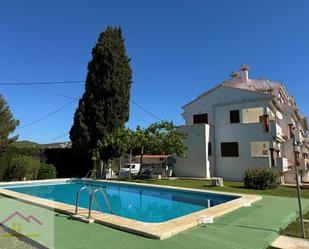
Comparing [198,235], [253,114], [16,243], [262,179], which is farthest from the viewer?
[253,114]

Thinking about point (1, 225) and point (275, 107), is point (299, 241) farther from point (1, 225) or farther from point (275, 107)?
point (275, 107)

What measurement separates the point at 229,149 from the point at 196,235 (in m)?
20.5

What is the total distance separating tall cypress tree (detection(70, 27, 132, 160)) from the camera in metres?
24.7

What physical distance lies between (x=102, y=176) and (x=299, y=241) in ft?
71.0

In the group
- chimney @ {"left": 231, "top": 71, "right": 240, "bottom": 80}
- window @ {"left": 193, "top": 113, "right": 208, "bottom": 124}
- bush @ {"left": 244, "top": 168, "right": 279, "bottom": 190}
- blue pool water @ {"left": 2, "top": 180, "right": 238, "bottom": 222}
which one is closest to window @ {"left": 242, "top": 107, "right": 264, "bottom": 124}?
window @ {"left": 193, "top": 113, "right": 208, "bottom": 124}

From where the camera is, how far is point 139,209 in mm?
12531

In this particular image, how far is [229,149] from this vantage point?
85.7ft

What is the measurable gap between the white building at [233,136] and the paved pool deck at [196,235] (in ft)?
54.1

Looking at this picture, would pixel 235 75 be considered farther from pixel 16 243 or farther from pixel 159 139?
pixel 16 243

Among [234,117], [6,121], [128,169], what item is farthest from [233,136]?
[6,121]

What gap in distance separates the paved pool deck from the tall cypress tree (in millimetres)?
16174

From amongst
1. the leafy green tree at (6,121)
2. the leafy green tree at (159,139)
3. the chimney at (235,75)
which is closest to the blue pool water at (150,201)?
the leafy green tree at (159,139)

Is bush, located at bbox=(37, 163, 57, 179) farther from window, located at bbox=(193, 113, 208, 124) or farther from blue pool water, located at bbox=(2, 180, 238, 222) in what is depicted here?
window, located at bbox=(193, 113, 208, 124)

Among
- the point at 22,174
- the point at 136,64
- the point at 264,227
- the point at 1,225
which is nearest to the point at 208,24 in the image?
the point at 136,64
